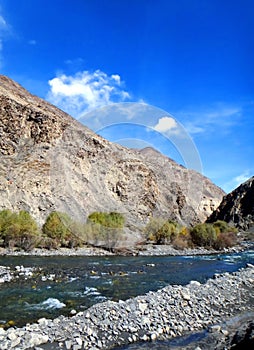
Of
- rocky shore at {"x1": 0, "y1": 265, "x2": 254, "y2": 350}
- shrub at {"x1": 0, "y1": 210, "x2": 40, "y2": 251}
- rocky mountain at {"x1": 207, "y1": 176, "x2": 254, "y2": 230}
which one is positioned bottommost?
rocky shore at {"x1": 0, "y1": 265, "x2": 254, "y2": 350}

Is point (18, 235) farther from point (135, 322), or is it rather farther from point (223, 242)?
point (135, 322)

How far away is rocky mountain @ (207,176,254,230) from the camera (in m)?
79.4

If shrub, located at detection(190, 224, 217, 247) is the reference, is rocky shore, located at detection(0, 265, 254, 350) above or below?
below

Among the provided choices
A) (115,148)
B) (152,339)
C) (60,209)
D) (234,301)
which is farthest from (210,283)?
(115,148)

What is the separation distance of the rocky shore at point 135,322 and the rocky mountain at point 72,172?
31.9m

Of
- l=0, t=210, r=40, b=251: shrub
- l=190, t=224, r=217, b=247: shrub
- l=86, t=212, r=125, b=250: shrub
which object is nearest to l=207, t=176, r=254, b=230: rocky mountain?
l=190, t=224, r=217, b=247: shrub

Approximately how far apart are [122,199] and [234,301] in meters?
48.0

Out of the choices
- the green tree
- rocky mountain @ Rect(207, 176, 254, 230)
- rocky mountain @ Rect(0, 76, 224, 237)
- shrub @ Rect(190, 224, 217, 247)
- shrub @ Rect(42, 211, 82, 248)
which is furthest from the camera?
rocky mountain @ Rect(207, 176, 254, 230)

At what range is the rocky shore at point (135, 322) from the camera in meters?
6.65

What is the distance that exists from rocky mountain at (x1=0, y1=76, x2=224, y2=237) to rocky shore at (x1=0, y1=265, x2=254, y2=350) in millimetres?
31891

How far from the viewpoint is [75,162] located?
194 ft

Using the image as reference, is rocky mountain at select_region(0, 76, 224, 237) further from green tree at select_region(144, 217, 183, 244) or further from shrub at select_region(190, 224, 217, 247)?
shrub at select_region(190, 224, 217, 247)

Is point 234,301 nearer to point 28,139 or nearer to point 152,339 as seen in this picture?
point 152,339

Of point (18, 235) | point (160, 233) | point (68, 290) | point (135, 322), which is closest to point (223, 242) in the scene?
point (160, 233)
